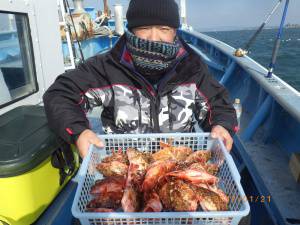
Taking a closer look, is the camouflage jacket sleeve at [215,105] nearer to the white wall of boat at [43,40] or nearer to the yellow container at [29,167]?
the yellow container at [29,167]

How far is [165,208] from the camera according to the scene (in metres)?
1.45

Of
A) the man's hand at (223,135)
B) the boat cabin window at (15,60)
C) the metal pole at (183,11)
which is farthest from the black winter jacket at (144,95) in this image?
the metal pole at (183,11)

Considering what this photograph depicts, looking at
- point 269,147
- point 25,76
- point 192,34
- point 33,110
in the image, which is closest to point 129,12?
point 33,110

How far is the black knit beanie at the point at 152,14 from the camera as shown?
2.12m

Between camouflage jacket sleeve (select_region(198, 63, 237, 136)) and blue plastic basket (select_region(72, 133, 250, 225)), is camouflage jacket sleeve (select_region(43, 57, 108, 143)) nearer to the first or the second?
blue plastic basket (select_region(72, 133, 250, 225))

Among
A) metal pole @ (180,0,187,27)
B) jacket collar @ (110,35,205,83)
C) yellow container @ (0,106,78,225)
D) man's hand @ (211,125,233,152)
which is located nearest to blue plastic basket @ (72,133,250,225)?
man's hand @ (211,125,233,152)

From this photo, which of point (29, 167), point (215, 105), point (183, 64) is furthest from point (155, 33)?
point (29, 167)

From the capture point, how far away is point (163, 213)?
1.20m

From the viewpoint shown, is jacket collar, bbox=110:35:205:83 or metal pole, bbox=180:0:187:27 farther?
metal pole, bbox=180:0:187:27

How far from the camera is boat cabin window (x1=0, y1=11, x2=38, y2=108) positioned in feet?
8.74

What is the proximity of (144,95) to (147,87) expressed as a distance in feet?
0.23

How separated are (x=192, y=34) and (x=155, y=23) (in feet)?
27.1

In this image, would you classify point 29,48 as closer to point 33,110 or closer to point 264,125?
point 33,110

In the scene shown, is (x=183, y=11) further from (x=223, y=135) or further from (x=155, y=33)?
(x=223, y=135)
